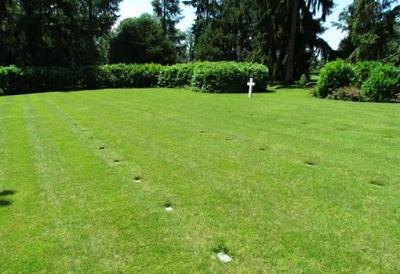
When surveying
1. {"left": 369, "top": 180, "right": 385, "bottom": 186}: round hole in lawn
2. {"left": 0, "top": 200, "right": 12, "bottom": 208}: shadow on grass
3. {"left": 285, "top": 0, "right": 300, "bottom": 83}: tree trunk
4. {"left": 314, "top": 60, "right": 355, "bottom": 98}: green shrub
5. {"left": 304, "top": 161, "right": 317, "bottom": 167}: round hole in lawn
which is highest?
{"left": 285, "top": 0, "right": 300, "bottom": 83}: tree trunk

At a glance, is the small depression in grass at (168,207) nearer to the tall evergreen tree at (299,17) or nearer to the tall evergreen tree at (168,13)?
the tall evergreen tree at (299,17)

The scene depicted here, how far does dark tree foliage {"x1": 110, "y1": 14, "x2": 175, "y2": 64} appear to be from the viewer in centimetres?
3725

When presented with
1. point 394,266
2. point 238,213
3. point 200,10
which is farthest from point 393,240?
point 200,10

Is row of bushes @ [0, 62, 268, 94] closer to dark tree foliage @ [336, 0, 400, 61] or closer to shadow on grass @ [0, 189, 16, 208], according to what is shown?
dark tree foliage @ [336, 0, 400, 61]

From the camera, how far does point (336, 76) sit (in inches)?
637

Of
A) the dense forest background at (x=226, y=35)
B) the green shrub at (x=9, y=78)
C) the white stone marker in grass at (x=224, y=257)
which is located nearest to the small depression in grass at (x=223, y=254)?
the white stone marker in grass at (x=224, y=257)

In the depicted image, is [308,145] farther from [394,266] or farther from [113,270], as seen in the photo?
[113,270]

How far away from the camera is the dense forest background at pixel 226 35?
25938mm

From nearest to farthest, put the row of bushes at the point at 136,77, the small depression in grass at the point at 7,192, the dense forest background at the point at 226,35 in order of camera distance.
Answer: the small depression in grass at the point at 7,192 < the row of bushes at the point at 136,77 < the dense forest background at the point at 226,35

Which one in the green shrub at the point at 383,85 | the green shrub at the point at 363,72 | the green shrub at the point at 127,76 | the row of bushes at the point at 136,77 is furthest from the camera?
the green shrub at the point at 127,76

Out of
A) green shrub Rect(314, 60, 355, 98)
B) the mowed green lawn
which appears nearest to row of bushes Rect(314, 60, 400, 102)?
green shrub Rect(314, 60, 355, 98)

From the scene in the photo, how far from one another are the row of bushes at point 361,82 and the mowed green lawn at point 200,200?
25.4 feet

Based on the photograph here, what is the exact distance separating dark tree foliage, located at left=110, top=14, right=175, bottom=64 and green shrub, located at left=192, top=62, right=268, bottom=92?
17767 mm

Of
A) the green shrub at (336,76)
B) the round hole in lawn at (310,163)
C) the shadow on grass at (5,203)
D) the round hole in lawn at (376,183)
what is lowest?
the shadow on grass at (5,203)
